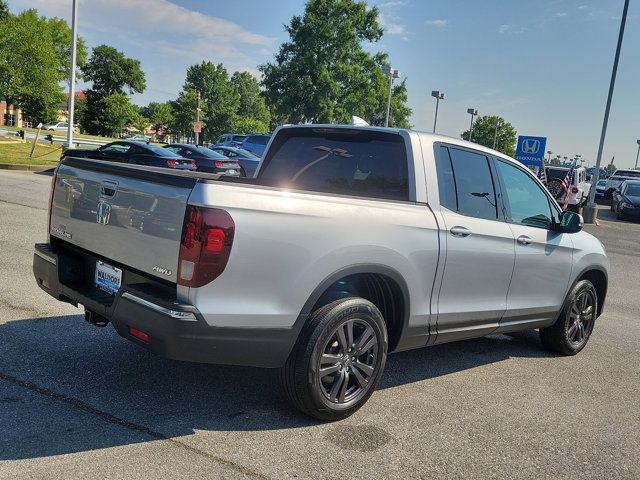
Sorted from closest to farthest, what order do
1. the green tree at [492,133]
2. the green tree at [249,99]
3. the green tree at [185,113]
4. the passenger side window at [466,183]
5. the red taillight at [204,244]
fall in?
the red taillight at [204,244], the passenger side window at [466,183], the green tree at [185,113], the green tree at [492,133], the green tree at [249,99]

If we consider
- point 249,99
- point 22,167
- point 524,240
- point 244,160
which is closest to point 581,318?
point 524,240

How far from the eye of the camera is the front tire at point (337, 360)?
128 inches

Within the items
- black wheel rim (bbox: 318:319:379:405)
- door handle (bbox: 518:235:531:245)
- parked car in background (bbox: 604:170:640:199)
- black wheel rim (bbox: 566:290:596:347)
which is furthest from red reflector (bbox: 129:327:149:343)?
parked car in background (bbox: 604:170:640:199)

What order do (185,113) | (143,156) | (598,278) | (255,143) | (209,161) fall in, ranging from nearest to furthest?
(598,278) → (143,156) → (209,161) → (255,143) → (185,113)

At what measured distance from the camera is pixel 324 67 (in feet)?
165

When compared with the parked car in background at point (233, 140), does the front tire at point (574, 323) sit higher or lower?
lower

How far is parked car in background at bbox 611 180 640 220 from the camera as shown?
21.2 metres

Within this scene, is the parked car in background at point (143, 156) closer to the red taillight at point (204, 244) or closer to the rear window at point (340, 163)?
the rear window at point (340, 163)

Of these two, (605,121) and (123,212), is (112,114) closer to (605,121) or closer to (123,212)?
(605,121)

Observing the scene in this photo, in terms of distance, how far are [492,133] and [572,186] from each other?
96.0 metres

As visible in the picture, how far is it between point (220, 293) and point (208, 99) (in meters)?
102

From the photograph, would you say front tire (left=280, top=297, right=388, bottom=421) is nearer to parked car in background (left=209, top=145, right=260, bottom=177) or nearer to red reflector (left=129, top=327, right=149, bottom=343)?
red reflector (left=129, top=327, right=149, bottom=343)

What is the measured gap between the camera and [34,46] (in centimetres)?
3681

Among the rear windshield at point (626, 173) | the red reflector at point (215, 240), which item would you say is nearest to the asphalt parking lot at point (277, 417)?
the red reflector at point (215, 240)
